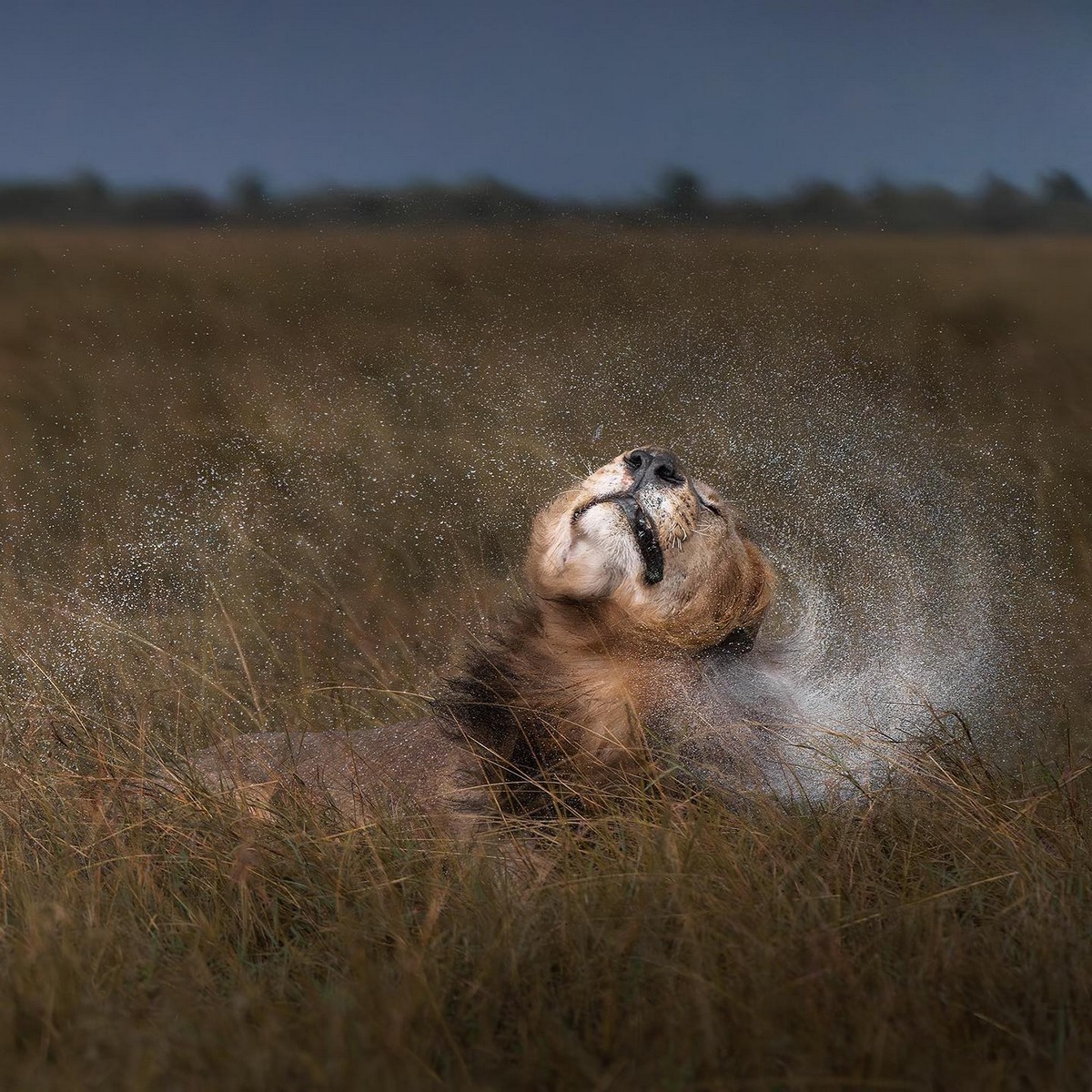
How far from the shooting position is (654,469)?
387 cm

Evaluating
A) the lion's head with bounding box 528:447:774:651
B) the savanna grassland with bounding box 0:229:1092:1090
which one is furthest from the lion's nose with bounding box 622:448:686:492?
the savanna grassland with bounding box 0:229:1092:1090

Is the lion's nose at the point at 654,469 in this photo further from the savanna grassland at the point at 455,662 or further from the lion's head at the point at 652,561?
the savanna grassland at the point at 455,662

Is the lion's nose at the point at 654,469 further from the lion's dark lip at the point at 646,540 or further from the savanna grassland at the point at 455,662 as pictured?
the savanna grassland at the point at 455,662

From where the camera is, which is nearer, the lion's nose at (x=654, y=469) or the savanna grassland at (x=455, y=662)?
the savanna grassland at (x=455, y=662)

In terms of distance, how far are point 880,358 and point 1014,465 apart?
1755mm

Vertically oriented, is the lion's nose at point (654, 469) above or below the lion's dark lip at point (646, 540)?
above

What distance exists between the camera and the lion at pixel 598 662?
3.80 metres

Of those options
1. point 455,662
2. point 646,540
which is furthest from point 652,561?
point 455,662

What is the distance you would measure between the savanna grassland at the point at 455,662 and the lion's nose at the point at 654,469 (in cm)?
88

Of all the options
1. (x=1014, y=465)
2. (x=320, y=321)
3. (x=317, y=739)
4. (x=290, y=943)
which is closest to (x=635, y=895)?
(x=290, y=943)

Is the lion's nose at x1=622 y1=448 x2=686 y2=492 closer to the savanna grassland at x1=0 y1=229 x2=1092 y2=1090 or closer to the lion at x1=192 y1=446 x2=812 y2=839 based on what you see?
the lion at x1=192 y1=446 x2=812 y2=839

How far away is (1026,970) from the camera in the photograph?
8.80 ft

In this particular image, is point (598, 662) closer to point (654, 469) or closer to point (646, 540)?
point (646, 540)

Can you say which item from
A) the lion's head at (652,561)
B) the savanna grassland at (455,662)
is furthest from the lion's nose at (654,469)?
the savanna grassland at (455,662)
